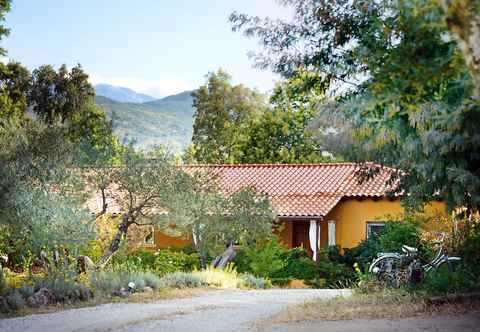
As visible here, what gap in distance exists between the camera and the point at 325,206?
31.3 meters

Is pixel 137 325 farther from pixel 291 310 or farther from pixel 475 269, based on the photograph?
pixel 475 269

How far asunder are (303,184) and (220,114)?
66.6 feet

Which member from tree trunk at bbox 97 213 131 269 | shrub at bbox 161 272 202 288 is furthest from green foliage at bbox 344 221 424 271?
tree trunk at bbox 97 213 131 269

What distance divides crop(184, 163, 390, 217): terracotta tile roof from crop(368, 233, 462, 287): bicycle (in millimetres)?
12135

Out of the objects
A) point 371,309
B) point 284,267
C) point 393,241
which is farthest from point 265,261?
point 371,309

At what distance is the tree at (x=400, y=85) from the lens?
6996 millimetres

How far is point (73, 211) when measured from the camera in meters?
17.5

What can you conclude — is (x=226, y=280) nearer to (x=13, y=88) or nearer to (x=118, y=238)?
(x=118, y=238)

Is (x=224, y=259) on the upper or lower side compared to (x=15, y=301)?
upper

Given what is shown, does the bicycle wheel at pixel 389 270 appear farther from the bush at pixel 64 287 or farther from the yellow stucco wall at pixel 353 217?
the yellow stucco wall at pixel 353 217

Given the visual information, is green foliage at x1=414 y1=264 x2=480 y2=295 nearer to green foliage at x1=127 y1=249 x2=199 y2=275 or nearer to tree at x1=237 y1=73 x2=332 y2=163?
green foliage at x1=127 y1=249 x2=199 y2=275

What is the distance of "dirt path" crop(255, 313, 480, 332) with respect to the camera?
1152 centimetres

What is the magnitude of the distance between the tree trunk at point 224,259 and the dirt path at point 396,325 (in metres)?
13.1

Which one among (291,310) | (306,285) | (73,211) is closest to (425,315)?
(291,310)
